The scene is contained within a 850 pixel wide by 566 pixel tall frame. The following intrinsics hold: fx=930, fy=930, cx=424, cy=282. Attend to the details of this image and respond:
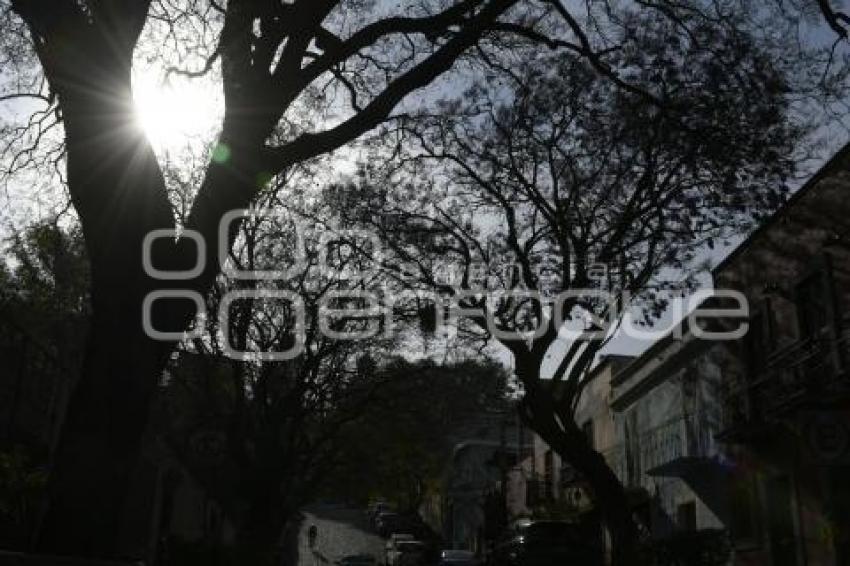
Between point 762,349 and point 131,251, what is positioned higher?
point 762,349

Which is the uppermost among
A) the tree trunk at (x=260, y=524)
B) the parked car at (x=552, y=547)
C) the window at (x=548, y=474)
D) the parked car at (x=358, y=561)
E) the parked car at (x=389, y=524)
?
the window at (x=548, y=474)

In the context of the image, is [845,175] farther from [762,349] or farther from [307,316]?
[307,316]

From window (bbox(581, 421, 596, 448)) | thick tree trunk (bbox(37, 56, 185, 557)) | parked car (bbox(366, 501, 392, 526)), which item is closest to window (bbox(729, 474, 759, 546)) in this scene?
window (bbox(581, 421, 596, 448))

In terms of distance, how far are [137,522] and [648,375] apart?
15.0 metres

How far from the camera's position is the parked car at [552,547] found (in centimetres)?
1980

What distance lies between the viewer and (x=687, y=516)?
982 inches

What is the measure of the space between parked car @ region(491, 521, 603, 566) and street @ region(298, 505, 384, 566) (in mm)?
40891

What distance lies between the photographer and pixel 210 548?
20.1m

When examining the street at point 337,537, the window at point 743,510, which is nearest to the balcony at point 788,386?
the window at point 743,510

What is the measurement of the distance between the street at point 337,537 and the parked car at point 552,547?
40.9 metres

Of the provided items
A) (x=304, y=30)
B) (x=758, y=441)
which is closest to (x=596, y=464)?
(x=758, y=441)

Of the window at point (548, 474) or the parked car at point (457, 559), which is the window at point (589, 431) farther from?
the parked car at point (457, 559)

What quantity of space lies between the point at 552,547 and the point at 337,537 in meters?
60.6

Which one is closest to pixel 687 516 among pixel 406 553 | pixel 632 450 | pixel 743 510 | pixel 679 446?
pixel 679 446
